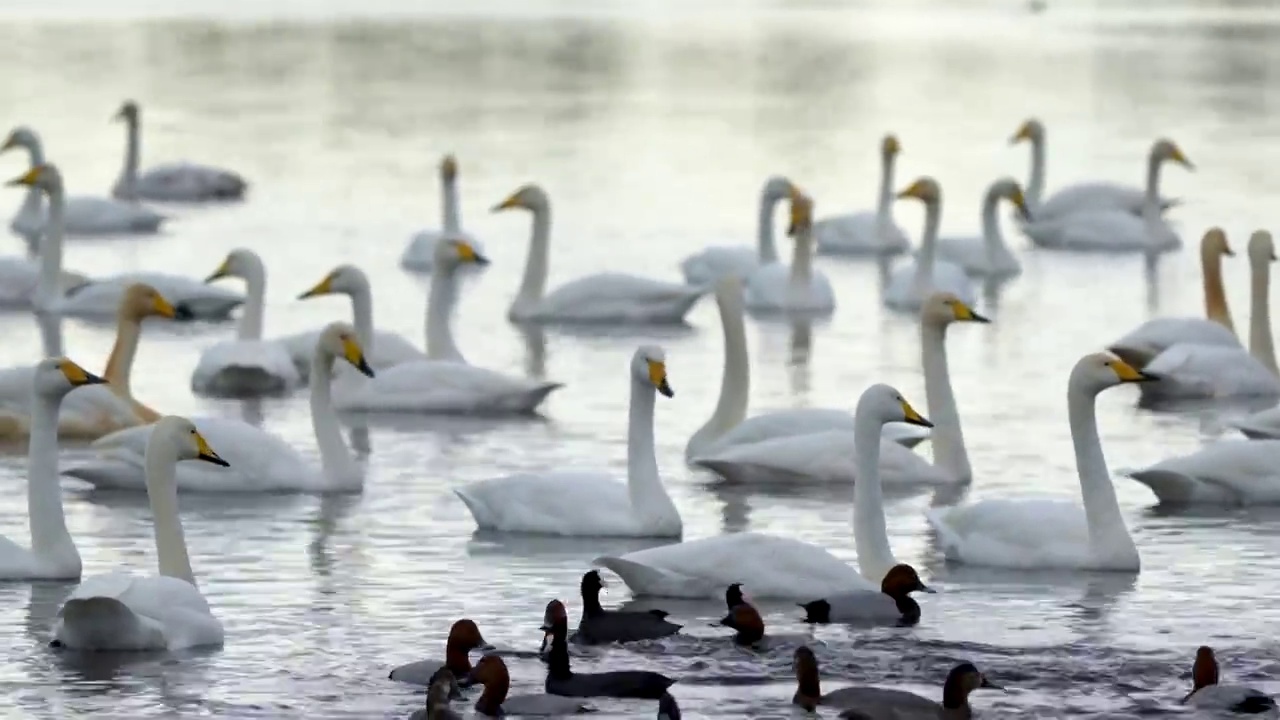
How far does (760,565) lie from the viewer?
1193 centimetres

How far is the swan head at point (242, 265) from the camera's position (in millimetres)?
19609

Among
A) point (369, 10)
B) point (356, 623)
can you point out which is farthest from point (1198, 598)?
point (369, 10)

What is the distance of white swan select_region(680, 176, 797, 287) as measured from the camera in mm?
25344

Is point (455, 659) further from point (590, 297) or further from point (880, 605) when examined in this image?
point (590, 297)

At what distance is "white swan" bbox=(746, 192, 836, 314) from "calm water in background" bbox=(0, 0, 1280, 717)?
0.50 meters

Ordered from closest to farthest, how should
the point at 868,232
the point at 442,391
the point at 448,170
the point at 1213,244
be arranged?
1. the point at 442,391
2. the point at 1213,244
3. the point at 448,170
4. the point at 868,232

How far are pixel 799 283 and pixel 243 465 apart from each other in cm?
944

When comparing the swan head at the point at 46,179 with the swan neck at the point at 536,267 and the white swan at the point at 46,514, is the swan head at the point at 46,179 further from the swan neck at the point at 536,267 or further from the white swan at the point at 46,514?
the white swan at the point at 46,514

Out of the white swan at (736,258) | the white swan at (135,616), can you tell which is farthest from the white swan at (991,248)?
the white swan at (135,616)

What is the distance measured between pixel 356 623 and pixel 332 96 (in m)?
41.0

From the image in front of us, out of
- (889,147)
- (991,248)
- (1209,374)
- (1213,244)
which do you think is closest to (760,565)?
(1209,374)

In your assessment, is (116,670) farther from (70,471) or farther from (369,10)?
(369,10)

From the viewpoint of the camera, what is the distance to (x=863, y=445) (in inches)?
492

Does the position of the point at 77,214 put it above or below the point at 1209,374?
above
